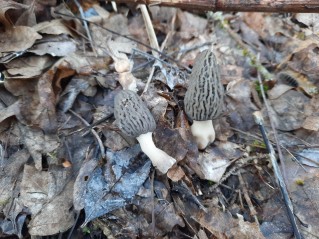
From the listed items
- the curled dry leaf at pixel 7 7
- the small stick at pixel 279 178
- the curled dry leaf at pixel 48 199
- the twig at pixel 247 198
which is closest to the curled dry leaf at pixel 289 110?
the small stick at pixel 279 178

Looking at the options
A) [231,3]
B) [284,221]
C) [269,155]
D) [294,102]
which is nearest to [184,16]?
[231,3]

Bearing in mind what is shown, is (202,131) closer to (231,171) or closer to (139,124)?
(231,171)

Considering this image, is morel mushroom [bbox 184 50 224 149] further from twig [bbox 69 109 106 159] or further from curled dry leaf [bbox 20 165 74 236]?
curled dry leaf [bbox 20 165 74 236]

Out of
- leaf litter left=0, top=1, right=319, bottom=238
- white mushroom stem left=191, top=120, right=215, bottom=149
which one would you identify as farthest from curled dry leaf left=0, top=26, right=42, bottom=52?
white mushroom stem left=191, top=120, right=215, bottom=149

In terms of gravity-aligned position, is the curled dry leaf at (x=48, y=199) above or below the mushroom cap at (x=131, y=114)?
below

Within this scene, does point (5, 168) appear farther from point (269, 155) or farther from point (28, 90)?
point (269, 155)

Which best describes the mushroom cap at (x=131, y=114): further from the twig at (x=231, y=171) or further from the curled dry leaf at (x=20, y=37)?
the curled dry leaf at (x=20, y=37)
